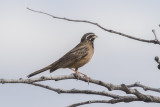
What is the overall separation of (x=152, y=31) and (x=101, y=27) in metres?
0.84

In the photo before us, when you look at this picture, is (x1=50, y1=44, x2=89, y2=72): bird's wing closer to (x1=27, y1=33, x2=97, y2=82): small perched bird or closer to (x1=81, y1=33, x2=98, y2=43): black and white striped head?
(x1=27, y1=33, x2=97, y2=82): small perched bird

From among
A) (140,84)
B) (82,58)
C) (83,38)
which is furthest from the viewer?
(83,38)

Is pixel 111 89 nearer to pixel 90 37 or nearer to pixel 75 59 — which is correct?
pixel 75 59

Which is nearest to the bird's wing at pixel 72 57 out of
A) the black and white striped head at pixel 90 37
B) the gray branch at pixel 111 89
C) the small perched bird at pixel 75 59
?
the small perched bird at pixel 75 59

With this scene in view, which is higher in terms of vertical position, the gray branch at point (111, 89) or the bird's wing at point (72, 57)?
the bird's wing at point (72, 57)

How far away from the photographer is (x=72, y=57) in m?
12.0

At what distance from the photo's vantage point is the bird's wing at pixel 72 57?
A: 36.8 feet

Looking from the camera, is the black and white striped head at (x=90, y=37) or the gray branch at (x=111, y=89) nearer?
the gray branch at (x=111, y=89)

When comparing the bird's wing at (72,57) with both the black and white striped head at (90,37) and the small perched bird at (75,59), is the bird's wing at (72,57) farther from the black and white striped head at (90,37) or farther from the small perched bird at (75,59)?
the black and white striped head at (90,37)

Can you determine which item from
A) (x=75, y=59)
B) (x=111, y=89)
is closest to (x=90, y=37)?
(x=75, y=59)

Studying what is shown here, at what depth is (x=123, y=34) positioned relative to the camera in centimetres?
404

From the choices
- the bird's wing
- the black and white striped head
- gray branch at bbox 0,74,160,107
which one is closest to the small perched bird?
the bird's wing

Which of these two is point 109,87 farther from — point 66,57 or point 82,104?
point 66,57

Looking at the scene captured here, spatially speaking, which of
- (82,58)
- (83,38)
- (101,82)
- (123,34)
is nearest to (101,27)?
(123,34)
